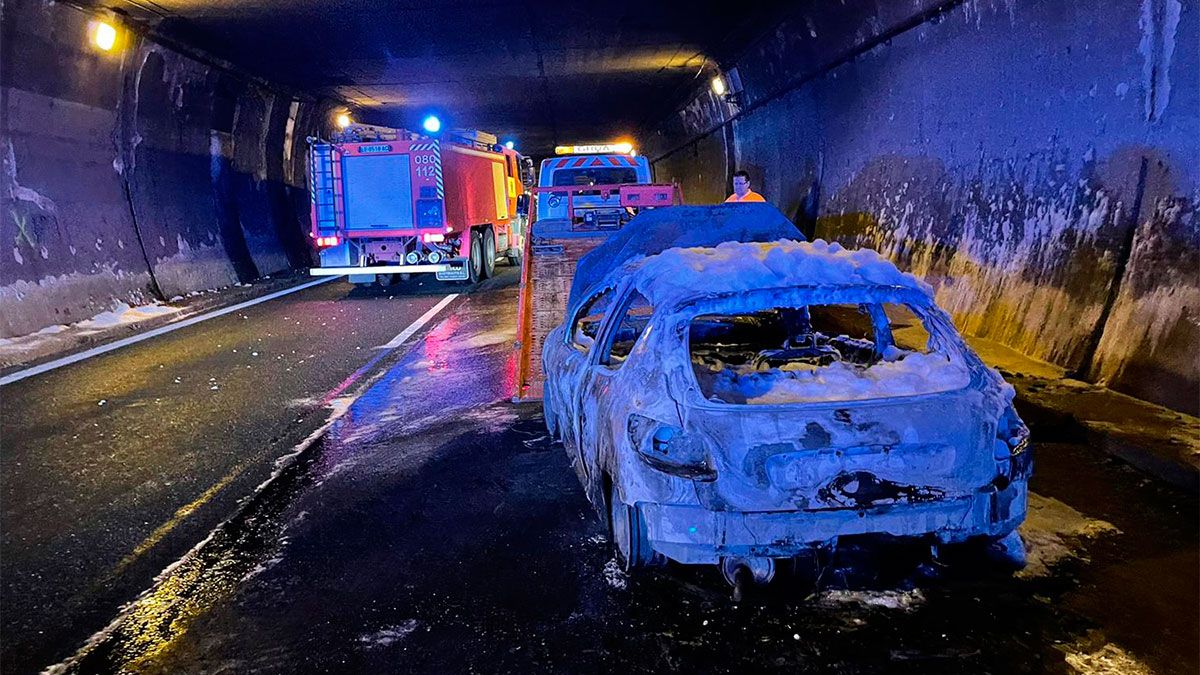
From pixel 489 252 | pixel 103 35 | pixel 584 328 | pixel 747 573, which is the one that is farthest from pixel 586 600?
pixel 489 252

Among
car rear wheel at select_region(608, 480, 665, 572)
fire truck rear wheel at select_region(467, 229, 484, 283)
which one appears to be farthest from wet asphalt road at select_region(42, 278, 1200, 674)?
fire truck rear wheel at select_region(467, 229, 484, 283)

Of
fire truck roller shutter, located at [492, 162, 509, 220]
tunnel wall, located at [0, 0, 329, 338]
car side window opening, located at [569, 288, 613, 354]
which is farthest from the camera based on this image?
fire truck roller shutter, located at [492, 162, 509, 220]

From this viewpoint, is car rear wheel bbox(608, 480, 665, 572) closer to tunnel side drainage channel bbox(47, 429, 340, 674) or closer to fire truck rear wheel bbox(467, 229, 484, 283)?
tunnel side drainage channel bbox(47, 429, 340, 674)

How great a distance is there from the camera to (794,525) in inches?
128

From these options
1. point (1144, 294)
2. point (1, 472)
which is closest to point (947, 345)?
point (1144, 294)

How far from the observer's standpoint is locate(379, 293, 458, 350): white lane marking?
995cm

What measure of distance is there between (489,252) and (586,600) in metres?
15.0

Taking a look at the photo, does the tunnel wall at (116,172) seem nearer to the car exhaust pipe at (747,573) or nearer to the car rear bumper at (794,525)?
the car rear bumper at (794,525)

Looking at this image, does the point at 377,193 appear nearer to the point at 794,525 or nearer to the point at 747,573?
the point at 747,573

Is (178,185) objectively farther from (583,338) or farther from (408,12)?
(583,338)

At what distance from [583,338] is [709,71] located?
48.1 ft

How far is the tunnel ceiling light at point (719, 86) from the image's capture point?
18.3m

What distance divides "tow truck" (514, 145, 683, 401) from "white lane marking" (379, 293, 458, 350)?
6.96 feet

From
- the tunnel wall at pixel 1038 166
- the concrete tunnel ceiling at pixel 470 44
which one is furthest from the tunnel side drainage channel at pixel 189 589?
the concrete tunnel ceiling at pixel 470 44
